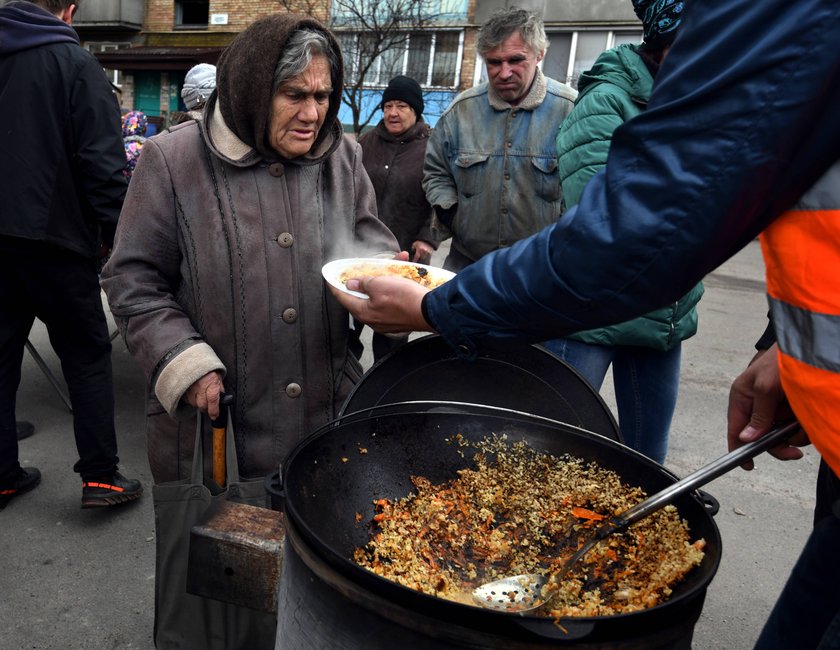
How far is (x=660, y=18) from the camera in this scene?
2.19 meters

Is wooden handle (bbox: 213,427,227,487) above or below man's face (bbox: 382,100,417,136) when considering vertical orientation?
below

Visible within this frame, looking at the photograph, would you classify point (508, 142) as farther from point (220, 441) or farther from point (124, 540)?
point (124, 540)

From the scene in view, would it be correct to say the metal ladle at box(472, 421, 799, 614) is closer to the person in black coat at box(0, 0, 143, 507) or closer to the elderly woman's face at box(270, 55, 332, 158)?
the elderly woman's face at box(270, 55, 332, 158)

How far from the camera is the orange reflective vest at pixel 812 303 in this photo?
938 mm

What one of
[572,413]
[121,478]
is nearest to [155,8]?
[121,478]

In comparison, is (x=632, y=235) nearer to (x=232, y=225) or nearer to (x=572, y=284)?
(x=572, y=284)

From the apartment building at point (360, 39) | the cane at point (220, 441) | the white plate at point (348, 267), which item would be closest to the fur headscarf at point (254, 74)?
the white plate at point (348, 267)

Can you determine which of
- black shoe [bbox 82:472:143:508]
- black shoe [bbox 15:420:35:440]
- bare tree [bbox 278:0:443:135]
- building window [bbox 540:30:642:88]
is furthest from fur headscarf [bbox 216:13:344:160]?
building window [bbox 540:30:642:88]

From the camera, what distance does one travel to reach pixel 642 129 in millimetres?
1053

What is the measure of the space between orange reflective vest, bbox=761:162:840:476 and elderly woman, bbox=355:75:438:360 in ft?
13.9

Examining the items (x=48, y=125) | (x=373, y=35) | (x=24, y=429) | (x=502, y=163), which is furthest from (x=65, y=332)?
(x=373, y=35)

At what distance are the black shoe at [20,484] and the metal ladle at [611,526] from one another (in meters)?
2.92

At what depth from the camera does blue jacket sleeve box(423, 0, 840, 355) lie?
92cm

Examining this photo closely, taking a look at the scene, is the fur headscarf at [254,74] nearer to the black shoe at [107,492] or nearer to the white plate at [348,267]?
the white plate at [348,267]
